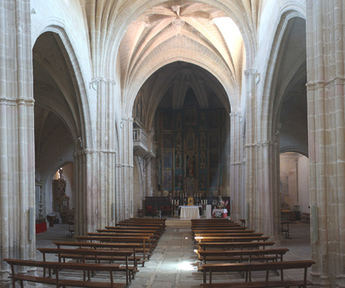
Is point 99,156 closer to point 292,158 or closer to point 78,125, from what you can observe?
point 78,125

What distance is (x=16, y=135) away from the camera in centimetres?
940

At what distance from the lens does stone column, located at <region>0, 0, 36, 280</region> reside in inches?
361

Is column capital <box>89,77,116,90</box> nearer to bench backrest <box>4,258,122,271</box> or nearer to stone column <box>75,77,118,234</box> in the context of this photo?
stone column <box>75,77,118,234</box>

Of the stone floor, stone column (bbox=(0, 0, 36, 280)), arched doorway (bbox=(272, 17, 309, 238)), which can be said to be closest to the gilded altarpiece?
arched doorway (bbox=(272, 17, 309, 238))

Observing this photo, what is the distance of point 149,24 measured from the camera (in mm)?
23750

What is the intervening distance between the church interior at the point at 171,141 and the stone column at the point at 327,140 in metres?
0.03

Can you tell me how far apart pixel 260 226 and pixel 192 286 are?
8.43 metres

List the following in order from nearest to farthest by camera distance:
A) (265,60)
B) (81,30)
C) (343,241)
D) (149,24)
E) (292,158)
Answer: (343,241) < (265,60) < (81,30) < (149,24) < (292,158)

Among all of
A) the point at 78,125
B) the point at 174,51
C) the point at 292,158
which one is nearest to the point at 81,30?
the point at 78,125

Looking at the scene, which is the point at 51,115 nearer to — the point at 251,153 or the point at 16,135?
the point at 251,153

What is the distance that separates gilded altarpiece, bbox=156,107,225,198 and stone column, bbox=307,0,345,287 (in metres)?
29.5

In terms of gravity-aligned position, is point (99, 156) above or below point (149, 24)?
below

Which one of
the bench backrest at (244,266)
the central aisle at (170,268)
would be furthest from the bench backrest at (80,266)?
the central aisle at (170,268)

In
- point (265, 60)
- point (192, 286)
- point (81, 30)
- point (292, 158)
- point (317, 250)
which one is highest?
point (81, 30)
